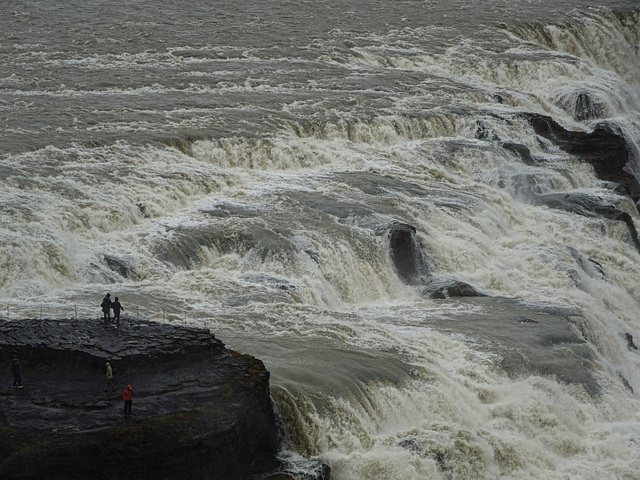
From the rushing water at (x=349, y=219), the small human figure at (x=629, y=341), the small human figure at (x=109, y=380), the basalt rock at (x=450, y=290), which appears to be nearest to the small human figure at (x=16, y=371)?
the small human figure at (x=109, y=380)

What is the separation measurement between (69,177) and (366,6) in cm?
3418

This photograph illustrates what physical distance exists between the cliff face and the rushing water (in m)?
1.36

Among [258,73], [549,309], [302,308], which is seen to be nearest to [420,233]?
[549,309]

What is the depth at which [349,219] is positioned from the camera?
1307 inches

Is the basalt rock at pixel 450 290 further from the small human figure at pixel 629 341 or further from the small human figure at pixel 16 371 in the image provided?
the small human figure at pixel 16 371

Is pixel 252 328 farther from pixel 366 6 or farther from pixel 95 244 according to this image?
pixel 366 6

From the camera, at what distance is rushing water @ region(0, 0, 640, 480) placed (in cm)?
2291

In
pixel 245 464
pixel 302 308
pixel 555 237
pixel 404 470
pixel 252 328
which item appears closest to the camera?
pixel 245 464

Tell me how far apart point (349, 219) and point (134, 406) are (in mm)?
15759

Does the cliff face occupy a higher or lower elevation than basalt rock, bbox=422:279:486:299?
higher

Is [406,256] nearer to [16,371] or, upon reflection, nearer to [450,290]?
[450,290]

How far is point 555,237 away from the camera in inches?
1432

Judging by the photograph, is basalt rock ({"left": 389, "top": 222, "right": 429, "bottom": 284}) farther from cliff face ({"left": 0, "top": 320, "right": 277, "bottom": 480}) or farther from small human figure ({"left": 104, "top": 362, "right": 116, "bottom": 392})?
small human figure ({"left": 104, "top": 362, "right": 116, "bottom": 392})

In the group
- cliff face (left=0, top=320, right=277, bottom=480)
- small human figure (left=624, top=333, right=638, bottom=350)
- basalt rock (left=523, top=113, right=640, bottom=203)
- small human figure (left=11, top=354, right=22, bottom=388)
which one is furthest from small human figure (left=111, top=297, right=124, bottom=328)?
basalt rock (left=523, top=113, right=640, bottom=203)
